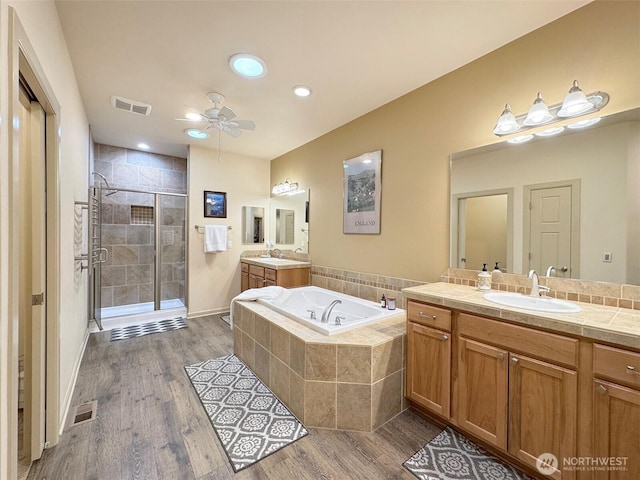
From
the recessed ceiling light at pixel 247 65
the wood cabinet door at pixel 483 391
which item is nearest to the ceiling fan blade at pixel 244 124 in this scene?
the recessed ceiling light at pixel 247 65

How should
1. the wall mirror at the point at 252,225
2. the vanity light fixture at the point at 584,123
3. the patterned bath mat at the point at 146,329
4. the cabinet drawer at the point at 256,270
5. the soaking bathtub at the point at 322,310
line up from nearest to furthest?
the vanity light fixture at the point at 584,123
the soaking bathtub at the point at 322,310
the patterned bath mat at the point at 146,329
the cabinet drawer at the point at 256,270
the wall mirror at the point at 252,225

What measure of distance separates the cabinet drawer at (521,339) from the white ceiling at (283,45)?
188cm

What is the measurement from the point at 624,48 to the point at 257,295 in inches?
126

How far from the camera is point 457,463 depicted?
1567mm

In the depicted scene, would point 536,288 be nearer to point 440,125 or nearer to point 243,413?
point 440,125

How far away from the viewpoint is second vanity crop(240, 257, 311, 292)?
3.70 meters

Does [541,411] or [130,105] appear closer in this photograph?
[541,411]

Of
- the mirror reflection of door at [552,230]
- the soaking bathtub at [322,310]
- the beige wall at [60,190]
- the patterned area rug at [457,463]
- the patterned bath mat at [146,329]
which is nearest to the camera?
the beige wall at [60,190]

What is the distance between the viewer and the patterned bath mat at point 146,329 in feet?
A: 11.3

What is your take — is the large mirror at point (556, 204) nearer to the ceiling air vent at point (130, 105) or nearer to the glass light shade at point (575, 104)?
the glass light shade at point (575, 104)

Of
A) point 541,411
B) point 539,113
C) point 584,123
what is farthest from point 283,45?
point 541,411

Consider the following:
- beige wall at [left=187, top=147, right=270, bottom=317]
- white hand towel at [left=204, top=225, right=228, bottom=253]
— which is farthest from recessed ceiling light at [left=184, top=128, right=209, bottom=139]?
white hand towel at [left=204, top=225, right=228, bottom=253]

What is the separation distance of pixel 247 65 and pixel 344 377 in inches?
97.5

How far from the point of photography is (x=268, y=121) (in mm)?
3271
